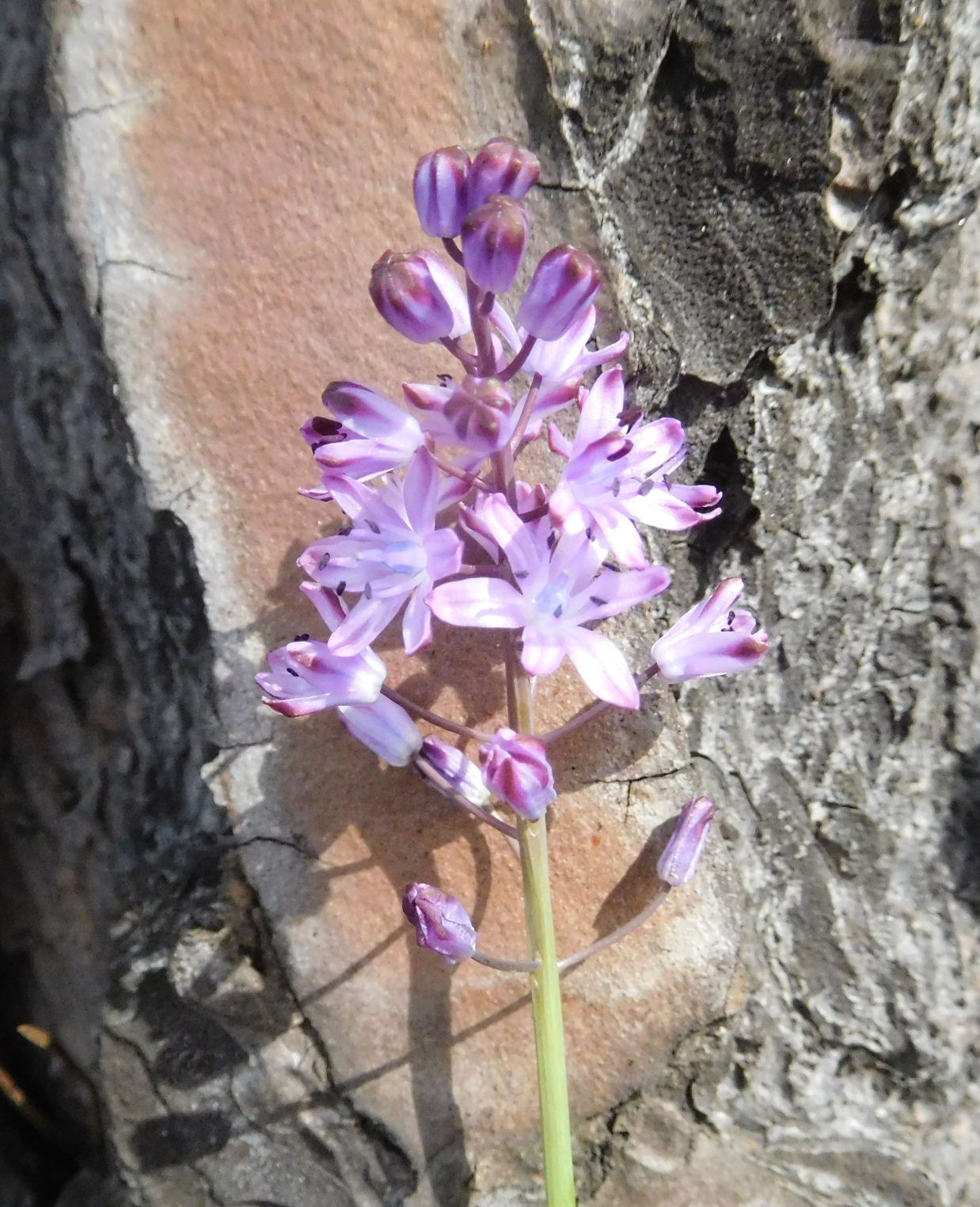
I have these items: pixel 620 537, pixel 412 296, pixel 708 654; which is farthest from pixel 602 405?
pixel 708 654

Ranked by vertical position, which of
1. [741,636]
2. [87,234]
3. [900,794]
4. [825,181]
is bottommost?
[900,794]

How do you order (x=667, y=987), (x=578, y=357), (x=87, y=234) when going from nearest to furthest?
1. (x=578, y=357)
2. (x=87, y=234)
3. (x=667, y=987)

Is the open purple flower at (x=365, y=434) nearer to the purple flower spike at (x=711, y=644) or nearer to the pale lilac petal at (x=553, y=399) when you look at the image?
the pale lilac petal at (x=553, y=399)

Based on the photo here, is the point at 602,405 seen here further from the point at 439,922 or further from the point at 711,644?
the point at 439,922

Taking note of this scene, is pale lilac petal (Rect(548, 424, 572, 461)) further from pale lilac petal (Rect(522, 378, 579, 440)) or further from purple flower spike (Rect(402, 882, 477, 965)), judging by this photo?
purple flower spike (Rect(402, 882, 477, 965))

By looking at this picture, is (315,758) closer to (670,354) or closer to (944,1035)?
(670,354)

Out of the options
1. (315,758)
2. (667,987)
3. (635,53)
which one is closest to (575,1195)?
(667,987)

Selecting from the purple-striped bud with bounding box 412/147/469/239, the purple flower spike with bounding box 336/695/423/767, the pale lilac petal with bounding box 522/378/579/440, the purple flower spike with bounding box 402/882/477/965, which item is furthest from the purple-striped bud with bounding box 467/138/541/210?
the purple flower spike with bounding box 402/882/477/965
